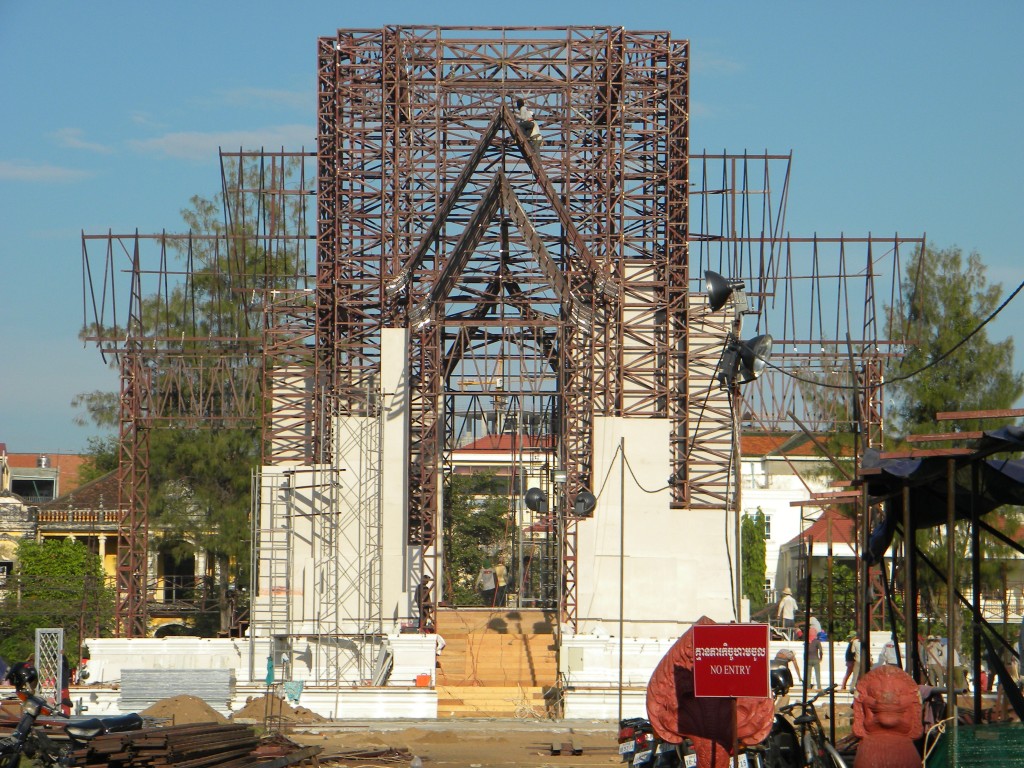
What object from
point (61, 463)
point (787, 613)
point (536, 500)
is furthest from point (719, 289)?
point (61, 463)

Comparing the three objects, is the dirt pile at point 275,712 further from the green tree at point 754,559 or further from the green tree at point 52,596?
the green tree at point 754,559

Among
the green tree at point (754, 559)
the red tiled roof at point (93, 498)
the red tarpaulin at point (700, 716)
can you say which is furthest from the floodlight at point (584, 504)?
the red tiled roof at point (93, 498)

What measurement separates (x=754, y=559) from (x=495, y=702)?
99.5 ft

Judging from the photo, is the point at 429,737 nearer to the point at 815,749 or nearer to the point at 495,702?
the point at 495,702

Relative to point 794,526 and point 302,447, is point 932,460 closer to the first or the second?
point 302,447

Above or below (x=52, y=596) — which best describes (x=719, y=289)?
above

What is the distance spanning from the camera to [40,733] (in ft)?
52.4

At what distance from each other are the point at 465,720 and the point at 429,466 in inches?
350

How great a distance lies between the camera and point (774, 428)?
36156 millimetres

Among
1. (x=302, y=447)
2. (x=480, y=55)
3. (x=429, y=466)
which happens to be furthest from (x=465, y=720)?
(x=480, y=55)

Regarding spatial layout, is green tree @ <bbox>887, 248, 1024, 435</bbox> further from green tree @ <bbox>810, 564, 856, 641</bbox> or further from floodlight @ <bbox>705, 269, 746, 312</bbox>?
floodlight @ <bbox>705, 269, 746, 312</bbox>

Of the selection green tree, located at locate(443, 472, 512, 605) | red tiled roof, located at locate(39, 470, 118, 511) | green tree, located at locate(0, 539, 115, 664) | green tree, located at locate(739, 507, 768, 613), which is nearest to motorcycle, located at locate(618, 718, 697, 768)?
green tree, located at locate(0, 539, 115, 664)

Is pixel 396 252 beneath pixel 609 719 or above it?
above

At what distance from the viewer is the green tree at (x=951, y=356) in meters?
31.4
